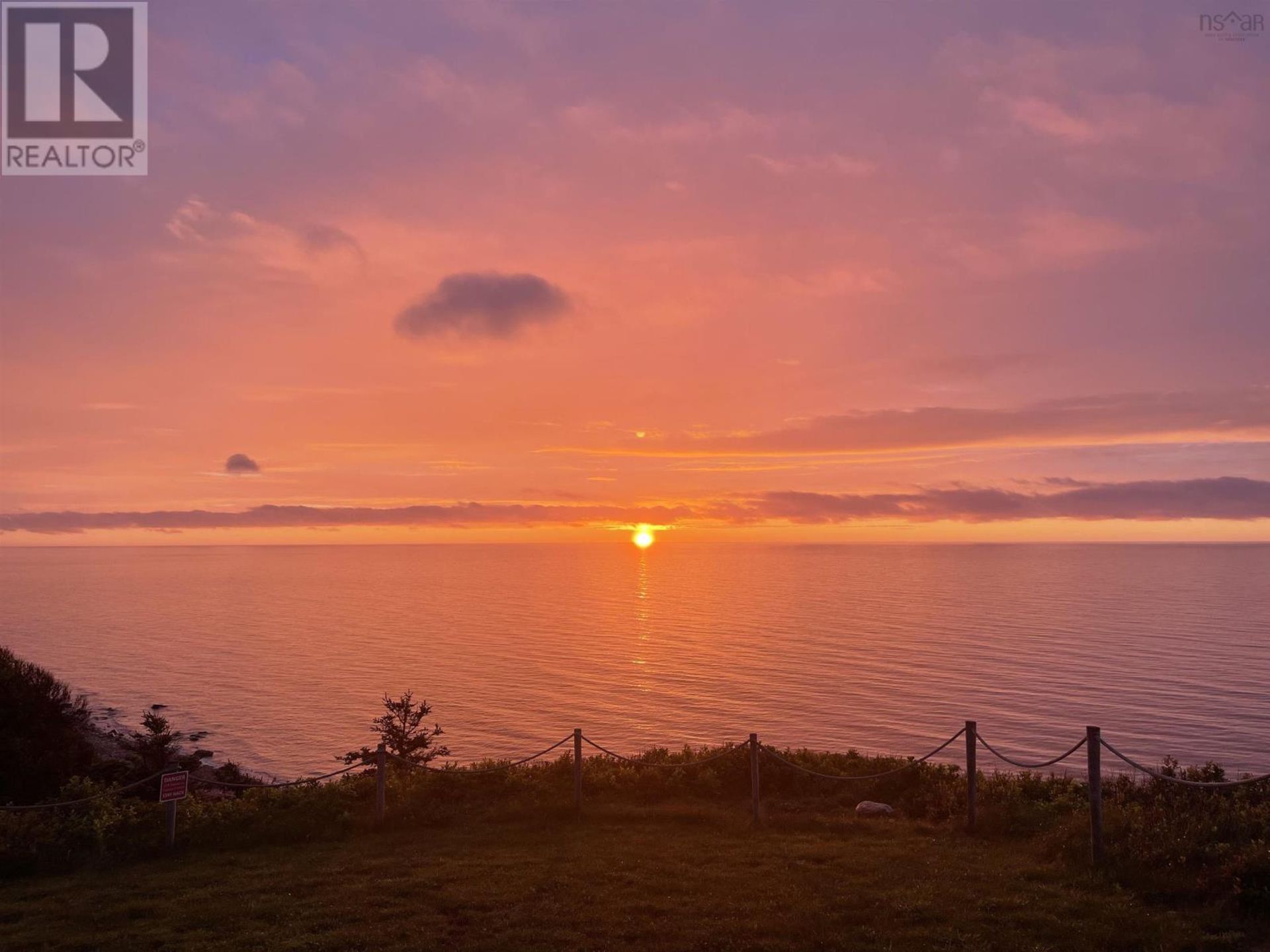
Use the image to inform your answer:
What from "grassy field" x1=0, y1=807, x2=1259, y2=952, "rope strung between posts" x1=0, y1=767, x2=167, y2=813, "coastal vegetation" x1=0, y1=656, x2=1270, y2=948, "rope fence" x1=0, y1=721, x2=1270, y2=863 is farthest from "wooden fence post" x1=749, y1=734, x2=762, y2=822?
"rope strung between posts" x1=0, y1=767, x2=167, y2=813

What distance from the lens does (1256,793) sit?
16469 millimetres

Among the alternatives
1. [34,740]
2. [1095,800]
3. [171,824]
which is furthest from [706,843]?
[34,740]

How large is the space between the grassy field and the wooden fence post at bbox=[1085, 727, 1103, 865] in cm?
77

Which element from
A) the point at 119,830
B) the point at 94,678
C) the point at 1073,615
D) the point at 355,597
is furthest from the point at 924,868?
the point at 355,597

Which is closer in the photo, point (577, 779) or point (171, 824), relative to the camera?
point (171, 824)

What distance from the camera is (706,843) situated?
1536 cm

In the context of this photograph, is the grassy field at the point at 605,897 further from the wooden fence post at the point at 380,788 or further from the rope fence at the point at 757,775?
the rope fence at the point at 757,775

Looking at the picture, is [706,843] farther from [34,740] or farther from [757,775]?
[34,740]

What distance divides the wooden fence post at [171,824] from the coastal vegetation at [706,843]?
0.65 feet

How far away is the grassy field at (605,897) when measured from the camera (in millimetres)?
10703

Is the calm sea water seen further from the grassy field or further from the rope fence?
the grassy field

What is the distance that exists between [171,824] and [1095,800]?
664 inches

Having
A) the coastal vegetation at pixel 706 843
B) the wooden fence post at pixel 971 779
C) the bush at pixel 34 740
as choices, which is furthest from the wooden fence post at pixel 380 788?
the bush at pixel 34 740

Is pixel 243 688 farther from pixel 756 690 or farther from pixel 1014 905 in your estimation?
pixel 1014 905
